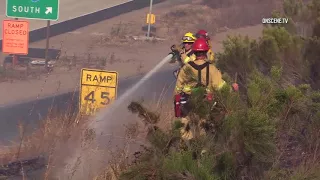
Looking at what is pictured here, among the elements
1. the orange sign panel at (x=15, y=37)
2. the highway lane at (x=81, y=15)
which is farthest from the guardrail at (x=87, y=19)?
the orange sign panel at (x=15, y=37)

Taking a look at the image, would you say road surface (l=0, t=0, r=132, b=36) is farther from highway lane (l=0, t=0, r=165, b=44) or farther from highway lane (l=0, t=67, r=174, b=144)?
highway lane (l=0, t=67, r=174, b=144)

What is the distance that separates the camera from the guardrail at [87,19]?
2761 centimetres

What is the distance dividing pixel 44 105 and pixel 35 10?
20.3 ft

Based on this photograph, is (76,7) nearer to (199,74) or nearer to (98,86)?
(98,86)

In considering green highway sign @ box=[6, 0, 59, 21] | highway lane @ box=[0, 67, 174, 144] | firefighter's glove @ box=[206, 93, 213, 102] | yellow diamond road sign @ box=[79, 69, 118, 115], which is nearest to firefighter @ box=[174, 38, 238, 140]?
firefighter's glove @ box=[206, 93, 213, 102]

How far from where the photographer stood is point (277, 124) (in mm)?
4543

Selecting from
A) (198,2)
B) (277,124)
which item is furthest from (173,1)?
(277,124)

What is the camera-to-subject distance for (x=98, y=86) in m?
10.9

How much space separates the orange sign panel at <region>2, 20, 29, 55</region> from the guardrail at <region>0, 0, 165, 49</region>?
227 inches

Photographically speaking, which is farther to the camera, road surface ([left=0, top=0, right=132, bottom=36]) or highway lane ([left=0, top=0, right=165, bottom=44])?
road surface ([left=0, top=0, right=132, bottom=36])

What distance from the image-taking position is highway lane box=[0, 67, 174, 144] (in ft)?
39.1

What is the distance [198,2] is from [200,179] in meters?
32.4

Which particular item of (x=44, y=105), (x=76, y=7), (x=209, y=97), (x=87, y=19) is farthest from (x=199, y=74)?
(x=76, y=7)

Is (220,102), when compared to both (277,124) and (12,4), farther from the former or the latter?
(12,4)
